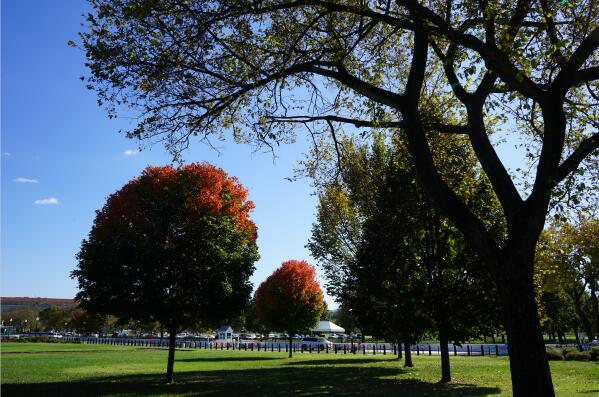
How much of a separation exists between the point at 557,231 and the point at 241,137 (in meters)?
33.1

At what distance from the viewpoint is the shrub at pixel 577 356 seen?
31.3 meters

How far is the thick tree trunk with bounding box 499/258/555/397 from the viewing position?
813 centimetres

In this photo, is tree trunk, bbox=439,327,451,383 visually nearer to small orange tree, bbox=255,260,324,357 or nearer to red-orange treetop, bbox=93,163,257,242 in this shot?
red-orange treetop, bbox=93,163,257,242

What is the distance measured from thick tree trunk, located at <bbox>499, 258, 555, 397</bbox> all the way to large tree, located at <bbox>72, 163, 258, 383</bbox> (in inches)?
521

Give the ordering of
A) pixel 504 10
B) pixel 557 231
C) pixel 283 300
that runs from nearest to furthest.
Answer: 1. pixel 504 10
2. pixel 557 231
3. pixel 283 300

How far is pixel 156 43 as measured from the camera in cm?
1000

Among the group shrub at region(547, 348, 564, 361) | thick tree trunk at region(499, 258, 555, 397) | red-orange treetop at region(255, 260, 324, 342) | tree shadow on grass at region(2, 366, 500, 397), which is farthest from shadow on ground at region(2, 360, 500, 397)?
red-orange treetop at region(255, 260, 324, 342)

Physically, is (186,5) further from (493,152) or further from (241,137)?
(493,152)

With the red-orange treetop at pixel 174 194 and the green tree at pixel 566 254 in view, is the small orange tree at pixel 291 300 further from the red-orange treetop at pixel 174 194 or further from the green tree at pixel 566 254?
the red-orange treetop at pixel 174 194

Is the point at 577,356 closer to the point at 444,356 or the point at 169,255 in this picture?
the point at 444,356

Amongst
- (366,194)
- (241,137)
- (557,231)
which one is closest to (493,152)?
(241,137)

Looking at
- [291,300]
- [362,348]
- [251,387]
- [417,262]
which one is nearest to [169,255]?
[251,387]

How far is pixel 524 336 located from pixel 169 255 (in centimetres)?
1490

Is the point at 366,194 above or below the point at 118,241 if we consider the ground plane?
above
